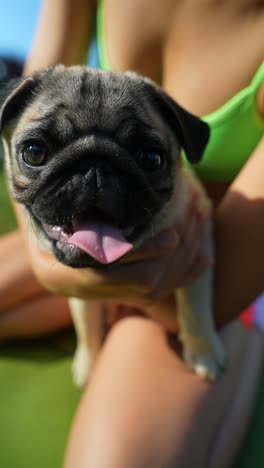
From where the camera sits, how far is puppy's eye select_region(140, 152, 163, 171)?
3.18 feet

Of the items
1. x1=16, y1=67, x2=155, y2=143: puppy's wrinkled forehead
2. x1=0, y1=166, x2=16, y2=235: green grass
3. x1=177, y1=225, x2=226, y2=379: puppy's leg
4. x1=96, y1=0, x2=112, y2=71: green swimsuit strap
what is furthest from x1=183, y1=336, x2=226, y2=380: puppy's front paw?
x1=0, y1=166, x2=16, y2=235: green grass

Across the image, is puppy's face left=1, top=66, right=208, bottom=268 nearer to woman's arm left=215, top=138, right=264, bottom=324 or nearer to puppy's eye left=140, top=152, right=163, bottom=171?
puppy's eye left=140, top=152, right=163, bottom=171

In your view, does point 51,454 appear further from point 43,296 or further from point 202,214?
point 202,214

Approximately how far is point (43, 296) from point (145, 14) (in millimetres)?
920

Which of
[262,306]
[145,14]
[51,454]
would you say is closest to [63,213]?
[51,454]

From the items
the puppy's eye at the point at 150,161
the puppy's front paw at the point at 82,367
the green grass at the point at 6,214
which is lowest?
Answer: the green grass at the point at 6,214

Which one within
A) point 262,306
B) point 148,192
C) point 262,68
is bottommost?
point 262,306

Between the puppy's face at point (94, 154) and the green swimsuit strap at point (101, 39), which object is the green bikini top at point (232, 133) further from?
the puppy's face at point (94, 154)

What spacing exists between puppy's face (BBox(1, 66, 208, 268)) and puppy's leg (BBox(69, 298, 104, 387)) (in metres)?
0.41

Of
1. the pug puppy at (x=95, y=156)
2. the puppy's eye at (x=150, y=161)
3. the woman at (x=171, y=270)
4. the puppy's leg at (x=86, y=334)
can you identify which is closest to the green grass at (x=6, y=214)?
the woman at (x=171, y=270)

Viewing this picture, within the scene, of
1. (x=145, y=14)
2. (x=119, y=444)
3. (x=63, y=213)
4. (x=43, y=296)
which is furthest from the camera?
(x=43, y=296)

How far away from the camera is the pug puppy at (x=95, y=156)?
887 millimetres

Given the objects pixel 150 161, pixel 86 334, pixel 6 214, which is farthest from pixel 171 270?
pixel 6 214

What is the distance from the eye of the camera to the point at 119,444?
1.11 metres
